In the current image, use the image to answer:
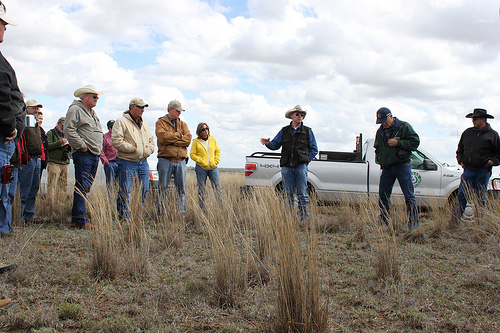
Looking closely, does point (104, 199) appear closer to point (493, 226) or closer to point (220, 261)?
point (220, 261)

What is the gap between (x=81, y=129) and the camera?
19.2ft

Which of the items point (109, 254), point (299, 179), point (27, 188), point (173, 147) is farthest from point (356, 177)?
point (109, 254)

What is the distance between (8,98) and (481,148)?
22.2 ft

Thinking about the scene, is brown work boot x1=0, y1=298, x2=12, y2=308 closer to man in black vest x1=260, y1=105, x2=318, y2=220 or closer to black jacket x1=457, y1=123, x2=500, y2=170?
man in black vest x1=260, y1=105, x2=318, y2=220

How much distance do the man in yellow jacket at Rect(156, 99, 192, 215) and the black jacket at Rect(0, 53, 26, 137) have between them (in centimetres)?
317

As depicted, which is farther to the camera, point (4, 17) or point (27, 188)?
point (27, 188)

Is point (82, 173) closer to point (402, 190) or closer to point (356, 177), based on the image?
point (402, 190)

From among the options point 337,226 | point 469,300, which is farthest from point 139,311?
point 337,226

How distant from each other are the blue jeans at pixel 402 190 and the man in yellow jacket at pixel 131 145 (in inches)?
148

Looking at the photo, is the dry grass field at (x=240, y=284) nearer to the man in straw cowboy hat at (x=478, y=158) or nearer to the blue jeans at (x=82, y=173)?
the blue jeans at (x=82, y=173)

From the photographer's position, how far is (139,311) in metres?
3.01

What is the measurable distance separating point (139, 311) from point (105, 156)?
5845mm

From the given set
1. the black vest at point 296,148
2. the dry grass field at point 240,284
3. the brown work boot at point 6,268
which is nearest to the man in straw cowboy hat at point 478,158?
the dry grass field at point 240,284

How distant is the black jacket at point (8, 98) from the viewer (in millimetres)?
3537
